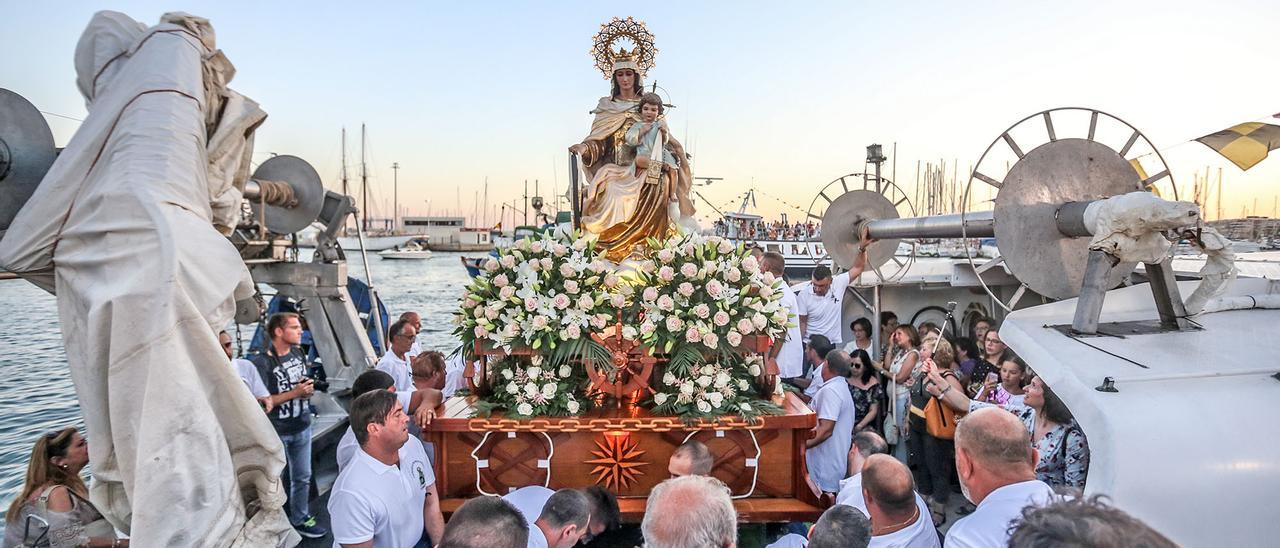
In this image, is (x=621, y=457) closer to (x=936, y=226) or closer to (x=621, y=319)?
(x=621, y=319)

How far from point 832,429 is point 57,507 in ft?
16.4

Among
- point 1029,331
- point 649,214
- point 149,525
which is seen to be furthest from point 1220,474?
point 649,214

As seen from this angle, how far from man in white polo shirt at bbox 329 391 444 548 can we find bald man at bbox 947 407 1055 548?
2417mm

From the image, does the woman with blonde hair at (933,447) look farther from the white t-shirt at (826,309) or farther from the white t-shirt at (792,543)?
the white t-shirt at (826,309)

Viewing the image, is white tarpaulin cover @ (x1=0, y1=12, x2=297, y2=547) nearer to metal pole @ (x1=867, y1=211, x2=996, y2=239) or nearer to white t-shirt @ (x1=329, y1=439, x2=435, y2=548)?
white t-shirt @ (x1=329, y1=439, x2=435, y2=548)

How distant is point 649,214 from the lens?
7.57 m

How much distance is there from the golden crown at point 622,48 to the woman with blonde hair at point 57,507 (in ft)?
20.5

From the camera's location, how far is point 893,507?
3.10 m

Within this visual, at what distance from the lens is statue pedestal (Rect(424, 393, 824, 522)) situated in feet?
15.9

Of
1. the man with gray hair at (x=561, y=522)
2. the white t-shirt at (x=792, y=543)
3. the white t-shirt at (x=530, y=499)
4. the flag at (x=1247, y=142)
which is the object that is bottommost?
the white t-shirt at (x=530, y=499)

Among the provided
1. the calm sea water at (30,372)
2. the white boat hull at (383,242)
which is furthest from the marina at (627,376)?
the white boat hull at (383,242)

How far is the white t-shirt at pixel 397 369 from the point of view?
6391 millimetres

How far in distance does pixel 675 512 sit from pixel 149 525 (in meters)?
2.38

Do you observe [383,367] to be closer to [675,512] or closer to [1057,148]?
[675,512]
